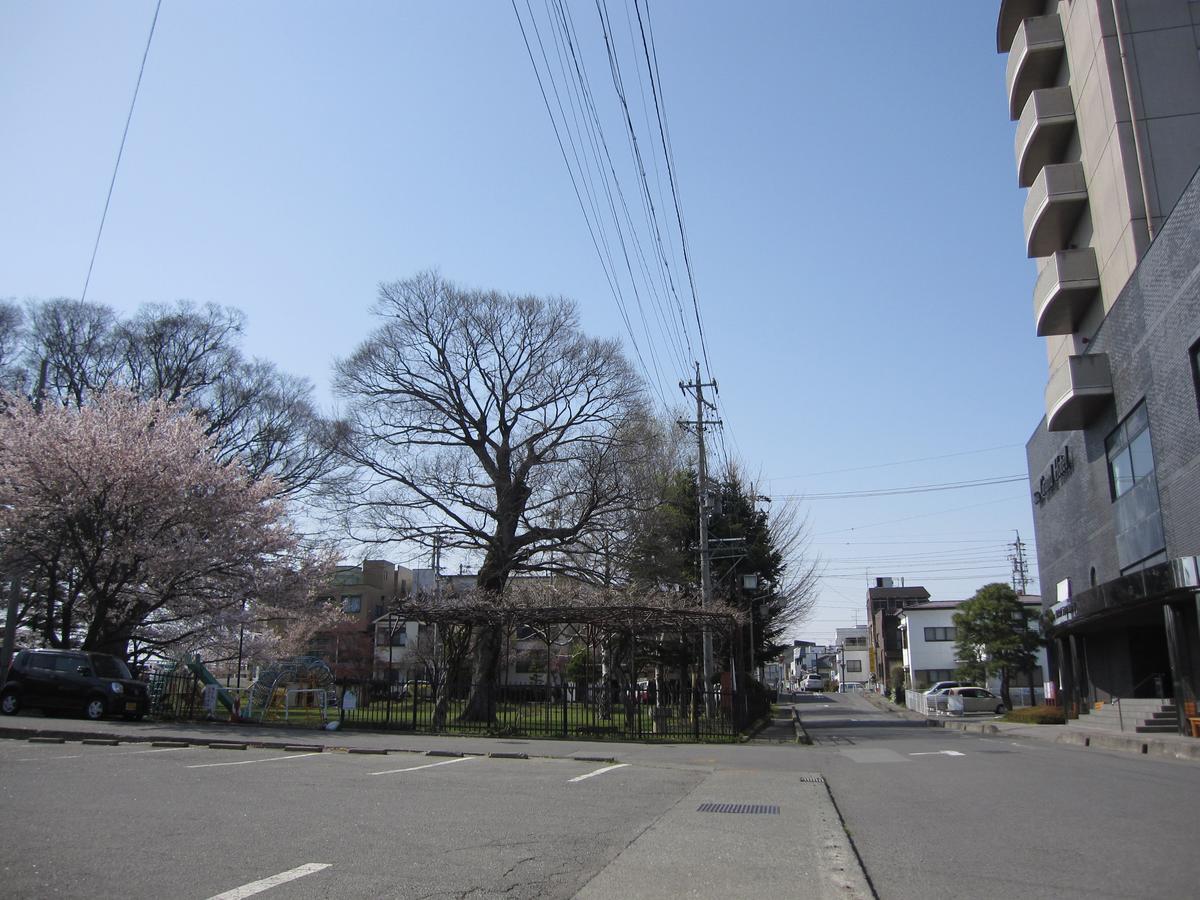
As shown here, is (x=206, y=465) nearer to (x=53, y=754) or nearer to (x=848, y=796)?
(x=53, y=754)

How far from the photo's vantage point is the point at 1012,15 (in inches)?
1315

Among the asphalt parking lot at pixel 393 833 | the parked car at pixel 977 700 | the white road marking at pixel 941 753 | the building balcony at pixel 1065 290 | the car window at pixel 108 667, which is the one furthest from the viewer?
the parked car at pixel 977 700

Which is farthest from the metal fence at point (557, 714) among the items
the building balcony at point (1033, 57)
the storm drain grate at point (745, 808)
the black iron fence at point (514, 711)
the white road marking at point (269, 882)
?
the building balcony at point (1033, 57)

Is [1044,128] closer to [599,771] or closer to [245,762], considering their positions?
[599,771]

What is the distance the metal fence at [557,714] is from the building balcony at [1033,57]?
80.3 feet

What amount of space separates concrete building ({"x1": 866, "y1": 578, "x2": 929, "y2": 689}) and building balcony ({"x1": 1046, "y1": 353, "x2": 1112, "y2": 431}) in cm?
5564

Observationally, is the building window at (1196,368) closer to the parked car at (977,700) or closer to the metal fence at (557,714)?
the metal fence at (557,714)

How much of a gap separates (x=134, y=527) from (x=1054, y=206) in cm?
3048

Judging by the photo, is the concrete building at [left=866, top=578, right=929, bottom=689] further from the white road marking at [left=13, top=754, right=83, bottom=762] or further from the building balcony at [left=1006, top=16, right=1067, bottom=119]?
the white road marking at [left=13, top=754, right=83, bottom=762]

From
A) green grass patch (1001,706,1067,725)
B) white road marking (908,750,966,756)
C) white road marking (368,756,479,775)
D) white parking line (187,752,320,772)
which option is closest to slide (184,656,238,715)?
white parking line (187,752,320,772)

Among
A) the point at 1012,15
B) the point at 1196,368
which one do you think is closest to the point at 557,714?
the point at 1196,368

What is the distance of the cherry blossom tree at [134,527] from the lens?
24.8 m

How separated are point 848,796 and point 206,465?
75.1ft

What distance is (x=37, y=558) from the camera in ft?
83.5
